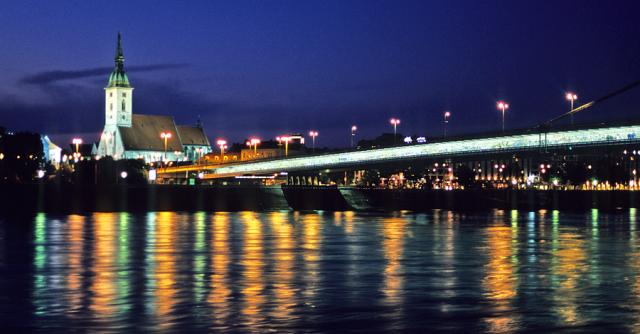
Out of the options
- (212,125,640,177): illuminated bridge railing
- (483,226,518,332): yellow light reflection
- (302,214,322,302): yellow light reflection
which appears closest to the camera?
(483,226,518,332): yellow light reflection

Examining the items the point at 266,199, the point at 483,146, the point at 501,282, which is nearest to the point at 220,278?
the point at 501,282

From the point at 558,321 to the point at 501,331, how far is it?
1.79 m

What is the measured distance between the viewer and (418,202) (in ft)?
376

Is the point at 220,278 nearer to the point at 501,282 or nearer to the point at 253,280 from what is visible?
the point at 253,280

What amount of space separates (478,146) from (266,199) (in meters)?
41.7

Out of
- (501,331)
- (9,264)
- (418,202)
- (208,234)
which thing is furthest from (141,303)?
(418,202)

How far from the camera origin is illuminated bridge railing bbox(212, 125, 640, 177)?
12288cm

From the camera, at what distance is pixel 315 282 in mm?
27406

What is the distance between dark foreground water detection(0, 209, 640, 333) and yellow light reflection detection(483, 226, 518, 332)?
0.05 m

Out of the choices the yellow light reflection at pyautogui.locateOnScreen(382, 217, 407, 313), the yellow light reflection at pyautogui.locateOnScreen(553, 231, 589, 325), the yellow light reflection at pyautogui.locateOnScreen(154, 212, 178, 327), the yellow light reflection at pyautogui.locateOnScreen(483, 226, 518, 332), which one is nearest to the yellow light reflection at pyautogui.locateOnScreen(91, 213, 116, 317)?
the yellow light reflection at pyautogui.locateOnScreen(154, 212, 178, 327)

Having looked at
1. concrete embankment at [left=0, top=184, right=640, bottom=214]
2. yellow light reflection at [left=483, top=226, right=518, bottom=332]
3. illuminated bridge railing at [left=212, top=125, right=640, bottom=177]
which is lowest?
yellow light reflection at [left=483, top=226, right=518, bottom=332]

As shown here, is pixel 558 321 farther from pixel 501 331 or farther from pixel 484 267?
pixel 484 267

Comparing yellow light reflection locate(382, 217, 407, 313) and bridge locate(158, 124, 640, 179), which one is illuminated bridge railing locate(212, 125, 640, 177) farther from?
yellow light reflection locate(382, 217, 407, 313)

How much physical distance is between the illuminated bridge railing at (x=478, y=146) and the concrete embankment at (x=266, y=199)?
21.9 feet
